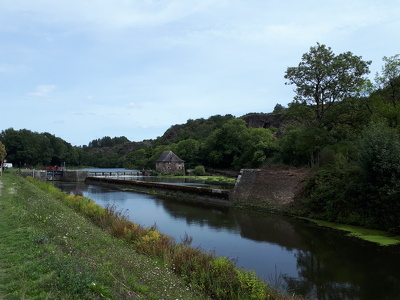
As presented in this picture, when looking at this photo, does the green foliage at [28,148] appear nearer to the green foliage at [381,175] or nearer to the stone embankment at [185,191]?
the stone embankment at [185,191]

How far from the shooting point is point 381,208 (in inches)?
625

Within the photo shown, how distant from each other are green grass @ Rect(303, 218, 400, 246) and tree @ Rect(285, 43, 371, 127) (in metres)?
10.3

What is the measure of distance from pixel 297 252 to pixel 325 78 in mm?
16428

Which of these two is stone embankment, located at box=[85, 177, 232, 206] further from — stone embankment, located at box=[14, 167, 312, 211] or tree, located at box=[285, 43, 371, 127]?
tree, located at box=[285, 43, 371, 127]

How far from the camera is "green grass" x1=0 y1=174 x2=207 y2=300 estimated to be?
5.24 meters

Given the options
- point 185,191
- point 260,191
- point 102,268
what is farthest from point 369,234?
point 185,191

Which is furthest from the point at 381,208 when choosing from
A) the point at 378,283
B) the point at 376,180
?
the point at 378,283

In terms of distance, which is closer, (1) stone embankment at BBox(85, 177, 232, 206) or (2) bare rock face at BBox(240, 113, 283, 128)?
(1) stone embankment at BBox(85, 177, 232, 206)

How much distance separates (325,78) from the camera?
2536 cm

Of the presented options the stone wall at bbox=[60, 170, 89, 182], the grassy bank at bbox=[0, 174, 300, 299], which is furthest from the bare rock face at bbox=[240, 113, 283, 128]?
the grassy bank at bbox=[0, 174, 300, 299]

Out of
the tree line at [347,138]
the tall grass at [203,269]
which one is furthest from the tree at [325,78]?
the tall grass at [203,269]

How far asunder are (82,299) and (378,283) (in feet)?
29.9

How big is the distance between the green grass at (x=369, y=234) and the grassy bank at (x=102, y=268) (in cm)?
870

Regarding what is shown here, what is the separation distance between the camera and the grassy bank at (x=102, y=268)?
537 centimetres
